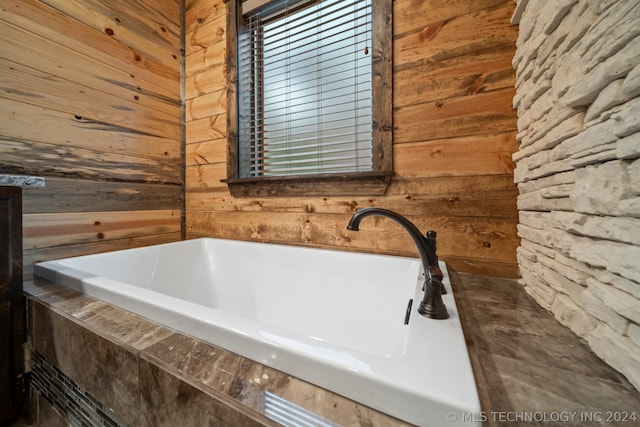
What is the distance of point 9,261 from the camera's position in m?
0.96

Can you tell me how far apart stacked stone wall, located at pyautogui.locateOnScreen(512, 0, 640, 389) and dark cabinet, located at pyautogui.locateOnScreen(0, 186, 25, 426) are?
5.91 ft

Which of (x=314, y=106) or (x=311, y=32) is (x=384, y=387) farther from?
(x=311, y=32)

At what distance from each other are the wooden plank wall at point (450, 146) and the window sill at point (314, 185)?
0.05 metres

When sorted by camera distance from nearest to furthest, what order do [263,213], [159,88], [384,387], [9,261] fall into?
[384,387] < [9,261] < [263,213] < [159,88]

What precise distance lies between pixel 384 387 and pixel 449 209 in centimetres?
103

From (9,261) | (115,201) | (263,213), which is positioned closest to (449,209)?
(263,213)

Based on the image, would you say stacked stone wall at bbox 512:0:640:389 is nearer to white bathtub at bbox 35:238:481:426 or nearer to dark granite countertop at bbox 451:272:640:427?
dark granite countertop at bbox 451:272:640:427

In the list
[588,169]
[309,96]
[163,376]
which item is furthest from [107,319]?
[309,96]

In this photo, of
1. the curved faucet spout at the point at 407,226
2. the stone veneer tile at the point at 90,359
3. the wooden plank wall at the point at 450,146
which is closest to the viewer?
the stone veneer tile at the point at 90,359

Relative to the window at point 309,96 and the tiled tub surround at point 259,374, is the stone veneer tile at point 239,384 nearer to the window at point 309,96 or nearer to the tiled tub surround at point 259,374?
the tiled tub surround at point 259,374

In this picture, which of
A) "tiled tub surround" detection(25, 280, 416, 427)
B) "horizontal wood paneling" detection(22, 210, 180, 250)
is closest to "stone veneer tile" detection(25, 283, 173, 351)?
"tiled tub surround" detection(25, 280, 416, 427)

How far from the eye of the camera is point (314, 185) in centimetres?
154

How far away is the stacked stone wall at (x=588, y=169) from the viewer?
0.46 metres

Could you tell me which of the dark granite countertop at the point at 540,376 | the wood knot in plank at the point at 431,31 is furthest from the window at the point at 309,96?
the dark granite countertop at the point at 540,376
